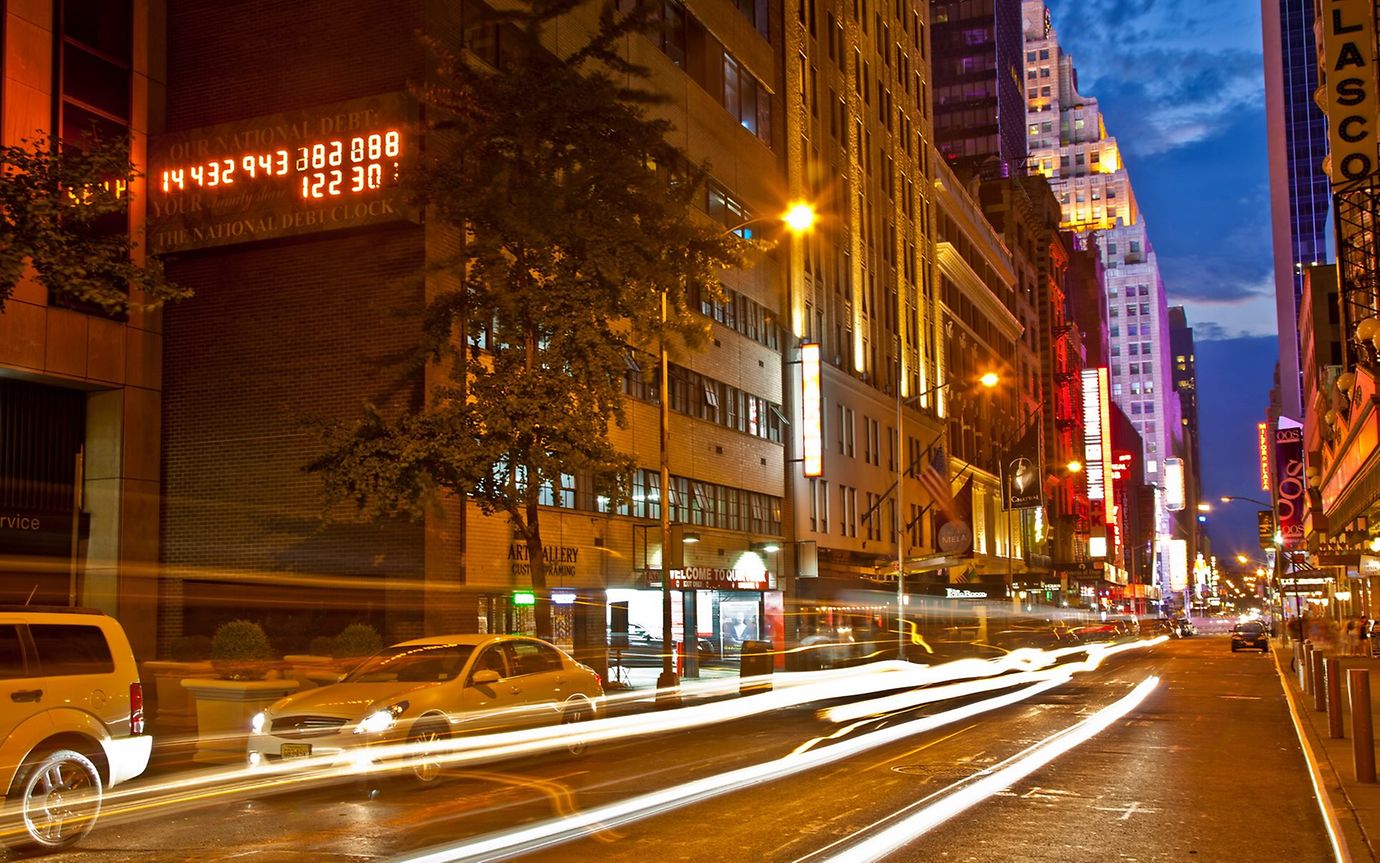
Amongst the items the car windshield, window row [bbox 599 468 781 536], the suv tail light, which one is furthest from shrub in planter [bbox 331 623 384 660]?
the suv tail light

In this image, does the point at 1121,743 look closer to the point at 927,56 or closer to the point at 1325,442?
the point at 1325,442

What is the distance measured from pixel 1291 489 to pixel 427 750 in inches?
2767

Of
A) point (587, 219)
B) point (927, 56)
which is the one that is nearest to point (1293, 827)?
point (587, 219)

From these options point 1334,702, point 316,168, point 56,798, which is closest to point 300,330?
point 316,168

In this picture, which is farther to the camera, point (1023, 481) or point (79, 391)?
point (1023, 481)

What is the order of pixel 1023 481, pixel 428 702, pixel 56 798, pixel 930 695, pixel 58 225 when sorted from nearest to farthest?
pixel 56 798
pixel 428 702
pixel 58 225
pixel 930 695
pixel 1023 481

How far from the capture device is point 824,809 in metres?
12.4

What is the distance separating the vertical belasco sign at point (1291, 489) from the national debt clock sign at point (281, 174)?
2439 inches

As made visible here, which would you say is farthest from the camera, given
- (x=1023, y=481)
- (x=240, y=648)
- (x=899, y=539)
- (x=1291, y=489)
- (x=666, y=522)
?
(x=1291, y=489)

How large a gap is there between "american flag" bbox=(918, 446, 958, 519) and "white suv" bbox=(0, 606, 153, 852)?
46595 mm

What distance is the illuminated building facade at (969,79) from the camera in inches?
4791

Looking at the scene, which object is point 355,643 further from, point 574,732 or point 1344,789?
point 1344,789

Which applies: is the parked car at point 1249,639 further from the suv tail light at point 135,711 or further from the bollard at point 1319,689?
the suv tail light at point 135,711

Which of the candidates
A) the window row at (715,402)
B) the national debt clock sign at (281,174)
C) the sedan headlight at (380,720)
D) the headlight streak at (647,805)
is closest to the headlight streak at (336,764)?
the sedan headlight at (380,720)
